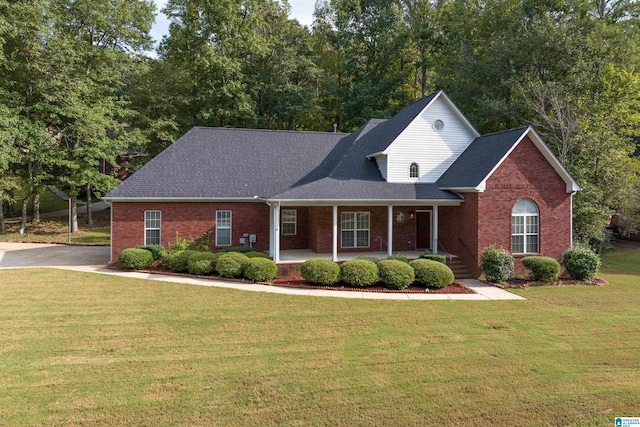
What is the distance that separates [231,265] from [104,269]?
6265 millimetres

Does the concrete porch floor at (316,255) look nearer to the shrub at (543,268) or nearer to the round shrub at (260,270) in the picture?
the round shrub at (260,270)

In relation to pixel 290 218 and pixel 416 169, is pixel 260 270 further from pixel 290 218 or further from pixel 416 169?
pixel 416 169

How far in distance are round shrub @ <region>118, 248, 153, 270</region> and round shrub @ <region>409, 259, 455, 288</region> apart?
35.9 feet

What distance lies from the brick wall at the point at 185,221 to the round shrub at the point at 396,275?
24.7 feet

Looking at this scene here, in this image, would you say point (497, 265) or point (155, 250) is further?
point (155, 250)

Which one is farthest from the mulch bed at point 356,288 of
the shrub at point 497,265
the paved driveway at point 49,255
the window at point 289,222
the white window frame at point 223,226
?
the paved driveway at point 49,255

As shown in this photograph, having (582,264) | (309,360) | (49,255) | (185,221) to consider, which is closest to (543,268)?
(582,264)

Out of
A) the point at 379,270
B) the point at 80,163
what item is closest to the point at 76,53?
the point at 80,163

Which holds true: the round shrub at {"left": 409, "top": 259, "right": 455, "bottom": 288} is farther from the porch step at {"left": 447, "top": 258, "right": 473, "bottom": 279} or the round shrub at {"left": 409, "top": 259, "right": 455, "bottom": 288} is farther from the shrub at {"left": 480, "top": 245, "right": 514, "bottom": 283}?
the porch step at {"left": 447, "top": 258, "right": 473, "bottom": 279}

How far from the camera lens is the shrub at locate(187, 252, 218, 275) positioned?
16.0 meters

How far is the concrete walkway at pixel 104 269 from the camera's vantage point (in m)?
13.7

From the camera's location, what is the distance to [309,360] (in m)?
8.09

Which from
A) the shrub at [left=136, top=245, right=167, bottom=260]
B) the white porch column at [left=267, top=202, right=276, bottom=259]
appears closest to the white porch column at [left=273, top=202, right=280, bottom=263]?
the white porch column at [left=267, top=202, right=276, bottom=259]

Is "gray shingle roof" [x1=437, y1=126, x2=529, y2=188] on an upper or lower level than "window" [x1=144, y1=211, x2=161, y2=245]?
upper
